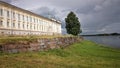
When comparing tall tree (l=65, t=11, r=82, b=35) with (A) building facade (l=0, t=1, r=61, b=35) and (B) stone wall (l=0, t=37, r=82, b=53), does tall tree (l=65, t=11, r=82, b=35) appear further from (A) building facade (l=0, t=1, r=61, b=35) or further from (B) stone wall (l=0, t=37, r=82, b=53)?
(B) stone wall (l=0, t=37, r=82, b=53)

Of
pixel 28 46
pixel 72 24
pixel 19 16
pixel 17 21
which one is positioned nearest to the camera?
pixel 28 46

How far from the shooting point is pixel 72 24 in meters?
88.2

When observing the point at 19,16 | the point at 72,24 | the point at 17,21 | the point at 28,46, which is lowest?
the point at 28,46

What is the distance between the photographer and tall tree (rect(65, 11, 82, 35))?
3484 inches

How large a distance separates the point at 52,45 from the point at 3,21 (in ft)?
77.0

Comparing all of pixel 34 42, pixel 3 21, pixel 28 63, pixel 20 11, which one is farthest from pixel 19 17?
pixel 28 63

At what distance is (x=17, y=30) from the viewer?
197 ft

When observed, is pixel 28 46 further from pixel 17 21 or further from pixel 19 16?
pixel 19 16

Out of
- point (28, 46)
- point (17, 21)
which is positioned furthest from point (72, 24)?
point (28, 46)

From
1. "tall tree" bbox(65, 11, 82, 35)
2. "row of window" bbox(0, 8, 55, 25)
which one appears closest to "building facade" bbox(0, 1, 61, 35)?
"row of window" bbox(0, 8, 55, 25)

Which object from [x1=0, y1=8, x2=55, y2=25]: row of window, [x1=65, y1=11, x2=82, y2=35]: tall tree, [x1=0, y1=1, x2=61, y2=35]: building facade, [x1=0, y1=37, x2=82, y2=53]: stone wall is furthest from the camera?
[x1=65, y1=11, x2=82, y2=35]: tall tree

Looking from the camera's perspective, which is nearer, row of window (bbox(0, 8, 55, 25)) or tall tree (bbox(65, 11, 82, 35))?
row of window (bbox(0, 8, 55, 25))

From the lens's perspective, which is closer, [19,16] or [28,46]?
[28,46]

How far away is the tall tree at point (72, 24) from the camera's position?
3484 inches
